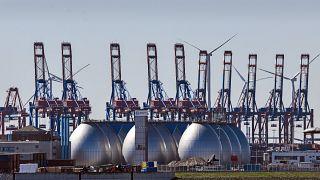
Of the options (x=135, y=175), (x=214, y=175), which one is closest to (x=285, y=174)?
(x=214, y=175)

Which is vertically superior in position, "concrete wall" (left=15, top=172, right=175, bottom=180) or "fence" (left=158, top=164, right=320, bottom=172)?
"concrete wall" (left=15, top=172, right=175, bottom=180)

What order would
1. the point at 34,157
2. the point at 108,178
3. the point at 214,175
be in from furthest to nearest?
the point at 34,157 → the point at 214,175 → the point at 108,178

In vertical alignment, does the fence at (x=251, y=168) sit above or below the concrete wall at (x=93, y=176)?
below

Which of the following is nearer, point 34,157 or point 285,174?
point 285,174

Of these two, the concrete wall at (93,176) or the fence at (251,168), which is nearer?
the concrete wall at (93,176)

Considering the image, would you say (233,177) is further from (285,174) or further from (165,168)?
(165,168)

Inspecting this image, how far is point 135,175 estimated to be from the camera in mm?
147000

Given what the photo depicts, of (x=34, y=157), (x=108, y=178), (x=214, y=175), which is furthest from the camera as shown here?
(x=34, y=157)

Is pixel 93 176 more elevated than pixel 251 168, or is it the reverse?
pixel 93 176

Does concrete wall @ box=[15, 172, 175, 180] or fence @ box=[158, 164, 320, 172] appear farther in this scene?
fence @ box=[158, 164, 320, 172]

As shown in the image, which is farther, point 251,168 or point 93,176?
point 251,168

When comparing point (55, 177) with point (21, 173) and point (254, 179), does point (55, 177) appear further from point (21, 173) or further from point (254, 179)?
point (254, 179)

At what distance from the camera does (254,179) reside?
151000 mm

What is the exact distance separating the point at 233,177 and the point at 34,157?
119 feet
